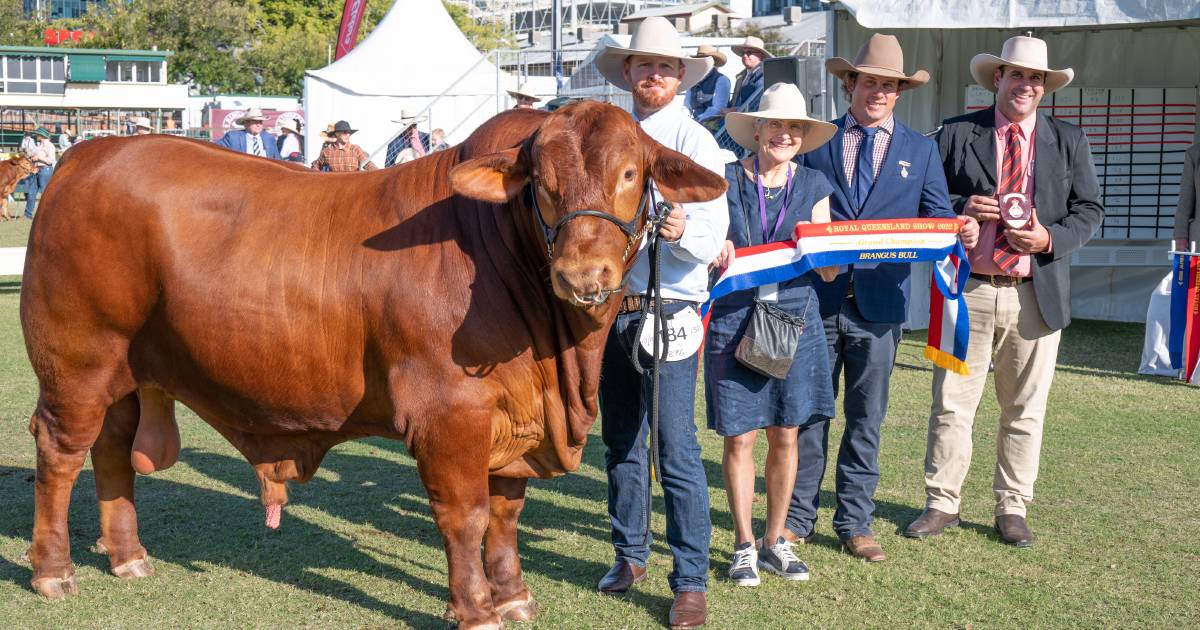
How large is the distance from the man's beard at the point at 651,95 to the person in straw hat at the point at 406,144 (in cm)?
1155

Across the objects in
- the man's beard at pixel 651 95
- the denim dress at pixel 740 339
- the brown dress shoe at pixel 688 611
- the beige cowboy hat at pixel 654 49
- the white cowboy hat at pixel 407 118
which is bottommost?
the brown dress shoe at pixel 688 611

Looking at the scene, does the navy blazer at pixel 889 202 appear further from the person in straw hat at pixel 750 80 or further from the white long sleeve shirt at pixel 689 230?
the person in straw hat at pixel 750 80

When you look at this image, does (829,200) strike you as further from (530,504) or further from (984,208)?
(530,504)

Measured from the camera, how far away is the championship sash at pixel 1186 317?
9.16 metres

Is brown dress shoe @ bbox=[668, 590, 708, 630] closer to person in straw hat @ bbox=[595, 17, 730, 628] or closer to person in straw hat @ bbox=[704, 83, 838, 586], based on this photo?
person in straw hat @ bbox=[595, 17, 730, 628]

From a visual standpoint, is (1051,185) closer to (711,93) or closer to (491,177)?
(491,177)

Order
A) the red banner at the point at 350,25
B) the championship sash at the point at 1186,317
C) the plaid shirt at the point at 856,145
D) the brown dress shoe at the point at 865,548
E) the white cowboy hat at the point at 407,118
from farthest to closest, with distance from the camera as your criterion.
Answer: the red banner at the point at 350,25 < the white cowboy hat at the point at 407,118 < the championship sash at the point at 1186,317 < the plaid shirt at the point at 856,145 < the brown dress shoe at the point at 865,548

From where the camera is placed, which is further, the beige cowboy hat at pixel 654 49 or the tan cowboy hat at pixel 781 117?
the tan cowboy hat at pixel 781 117

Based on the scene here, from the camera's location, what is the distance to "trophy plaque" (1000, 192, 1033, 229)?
5.45 m

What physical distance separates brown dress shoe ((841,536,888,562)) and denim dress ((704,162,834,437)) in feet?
2.08

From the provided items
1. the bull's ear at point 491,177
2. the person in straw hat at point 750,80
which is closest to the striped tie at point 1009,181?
the bull's ear at point 491,177

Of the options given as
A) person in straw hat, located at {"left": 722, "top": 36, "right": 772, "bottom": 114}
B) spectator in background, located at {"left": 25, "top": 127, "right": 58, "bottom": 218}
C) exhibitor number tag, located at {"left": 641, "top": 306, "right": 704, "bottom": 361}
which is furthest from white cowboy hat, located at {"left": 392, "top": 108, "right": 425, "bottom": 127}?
exhibitor number tag, located at {"left": 641, "top": 306, "right": 704, "bottom": 361}

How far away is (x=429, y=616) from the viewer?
4641mm

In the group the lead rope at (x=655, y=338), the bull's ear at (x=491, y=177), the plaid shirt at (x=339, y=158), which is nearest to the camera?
the bull's ear at (x=491, y=177)
